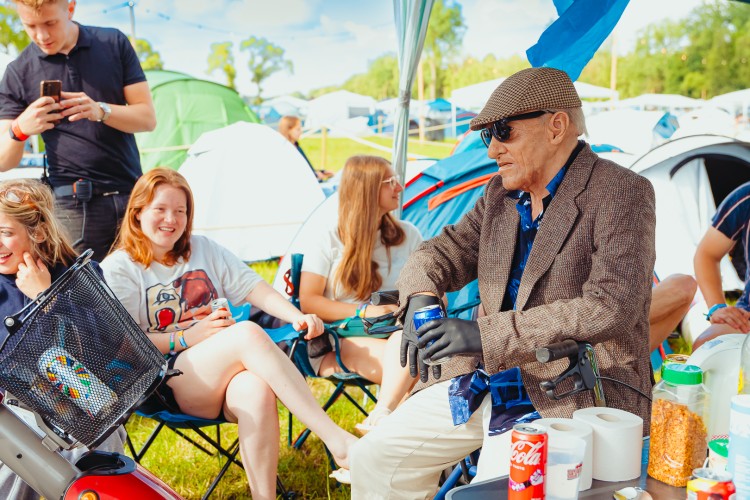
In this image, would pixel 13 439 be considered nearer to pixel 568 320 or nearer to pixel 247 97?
pixel 568 320

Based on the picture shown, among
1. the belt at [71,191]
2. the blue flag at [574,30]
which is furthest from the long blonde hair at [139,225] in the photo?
the blue flag at [574,30]

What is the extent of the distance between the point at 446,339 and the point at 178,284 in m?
1.35

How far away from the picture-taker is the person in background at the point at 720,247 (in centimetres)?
280

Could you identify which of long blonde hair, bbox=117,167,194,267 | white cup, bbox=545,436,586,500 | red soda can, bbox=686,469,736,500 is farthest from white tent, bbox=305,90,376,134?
red soda can, bbox=686,469,736,500

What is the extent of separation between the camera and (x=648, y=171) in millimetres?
5289

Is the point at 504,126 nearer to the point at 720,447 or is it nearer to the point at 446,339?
the point at 446,339

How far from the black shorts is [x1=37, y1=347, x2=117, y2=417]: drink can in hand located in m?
0.51

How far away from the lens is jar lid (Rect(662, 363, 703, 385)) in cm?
134

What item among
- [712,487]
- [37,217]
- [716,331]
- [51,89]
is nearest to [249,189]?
[51,89]

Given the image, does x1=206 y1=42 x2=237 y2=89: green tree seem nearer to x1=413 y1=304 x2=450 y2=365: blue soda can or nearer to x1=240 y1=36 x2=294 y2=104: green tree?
Result: x1=240 y1=36 x2=294 y2=104: green tree

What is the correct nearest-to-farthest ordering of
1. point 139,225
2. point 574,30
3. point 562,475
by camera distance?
point 562,475 → point 574,30 → point 139,225

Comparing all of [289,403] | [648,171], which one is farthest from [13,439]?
[648,171]

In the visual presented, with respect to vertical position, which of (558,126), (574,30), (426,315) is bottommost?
(426,315)

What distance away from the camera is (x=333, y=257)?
3121mm
